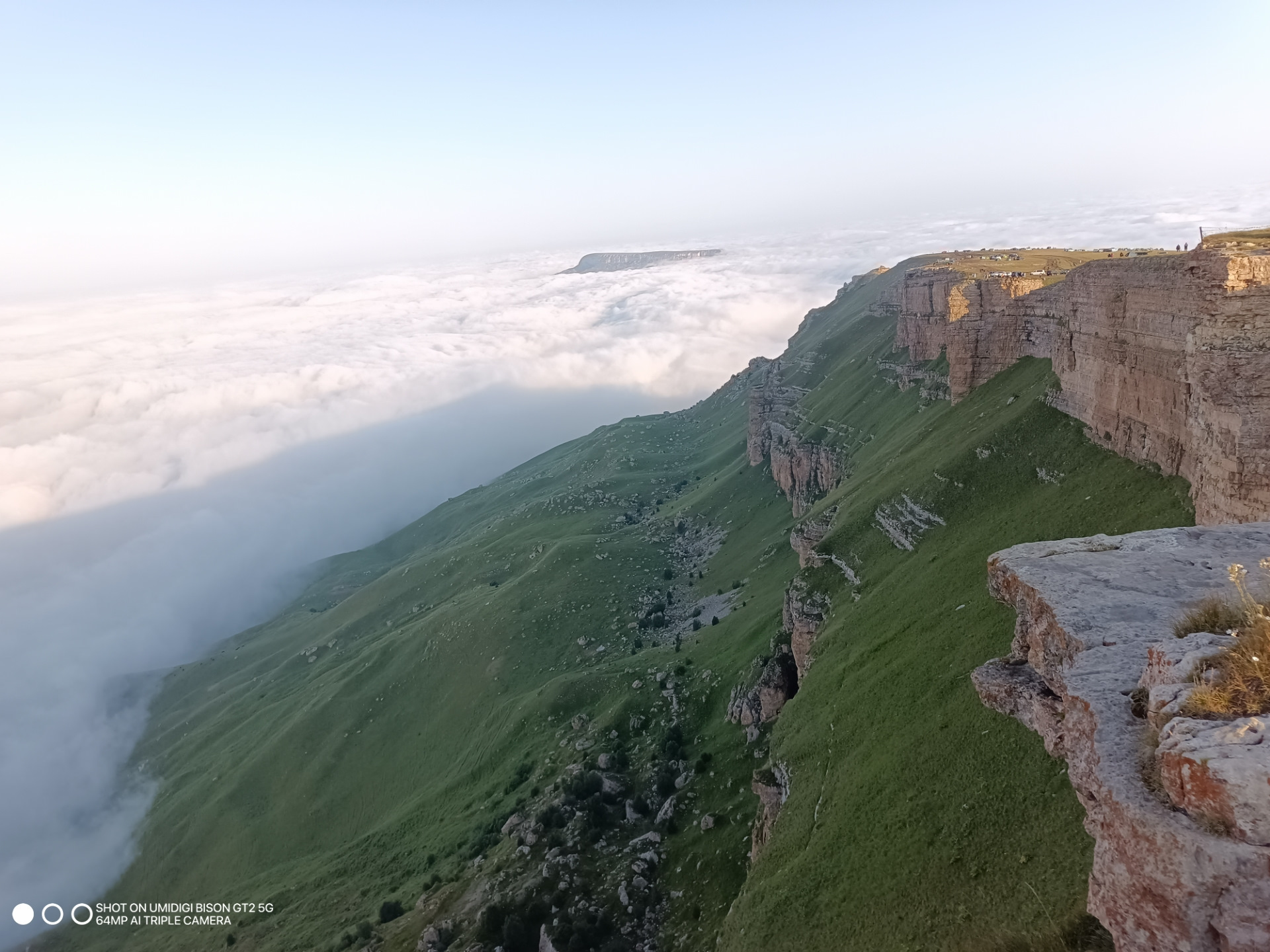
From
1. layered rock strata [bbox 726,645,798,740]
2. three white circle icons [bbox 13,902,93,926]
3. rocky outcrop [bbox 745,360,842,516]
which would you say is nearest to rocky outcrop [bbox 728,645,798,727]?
layered rock strata [bbox 726,645,798,740]

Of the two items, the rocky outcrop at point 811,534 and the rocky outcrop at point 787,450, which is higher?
the rocky outcrop at point 811,534

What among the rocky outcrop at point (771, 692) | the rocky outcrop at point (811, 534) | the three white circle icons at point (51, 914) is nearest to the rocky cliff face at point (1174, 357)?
the rocky outcrop at point (811, 534)

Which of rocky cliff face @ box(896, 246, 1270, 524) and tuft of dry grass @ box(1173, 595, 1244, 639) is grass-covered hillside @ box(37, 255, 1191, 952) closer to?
rocky cliff face @ box(896, 246, 1270, 524)

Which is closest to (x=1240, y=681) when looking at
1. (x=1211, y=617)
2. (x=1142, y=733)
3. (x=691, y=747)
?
(x=1142, y=733)

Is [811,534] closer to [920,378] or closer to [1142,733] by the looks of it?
[920,378]

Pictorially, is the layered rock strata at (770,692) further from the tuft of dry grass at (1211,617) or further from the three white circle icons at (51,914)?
the three white circle icons at (51,914)

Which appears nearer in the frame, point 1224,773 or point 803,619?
point 1224,773

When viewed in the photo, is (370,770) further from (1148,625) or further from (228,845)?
(1148,625)

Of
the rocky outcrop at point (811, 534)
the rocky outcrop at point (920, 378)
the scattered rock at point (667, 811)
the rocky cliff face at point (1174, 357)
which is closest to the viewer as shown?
the rocky cliff face at point (1174, 357)
